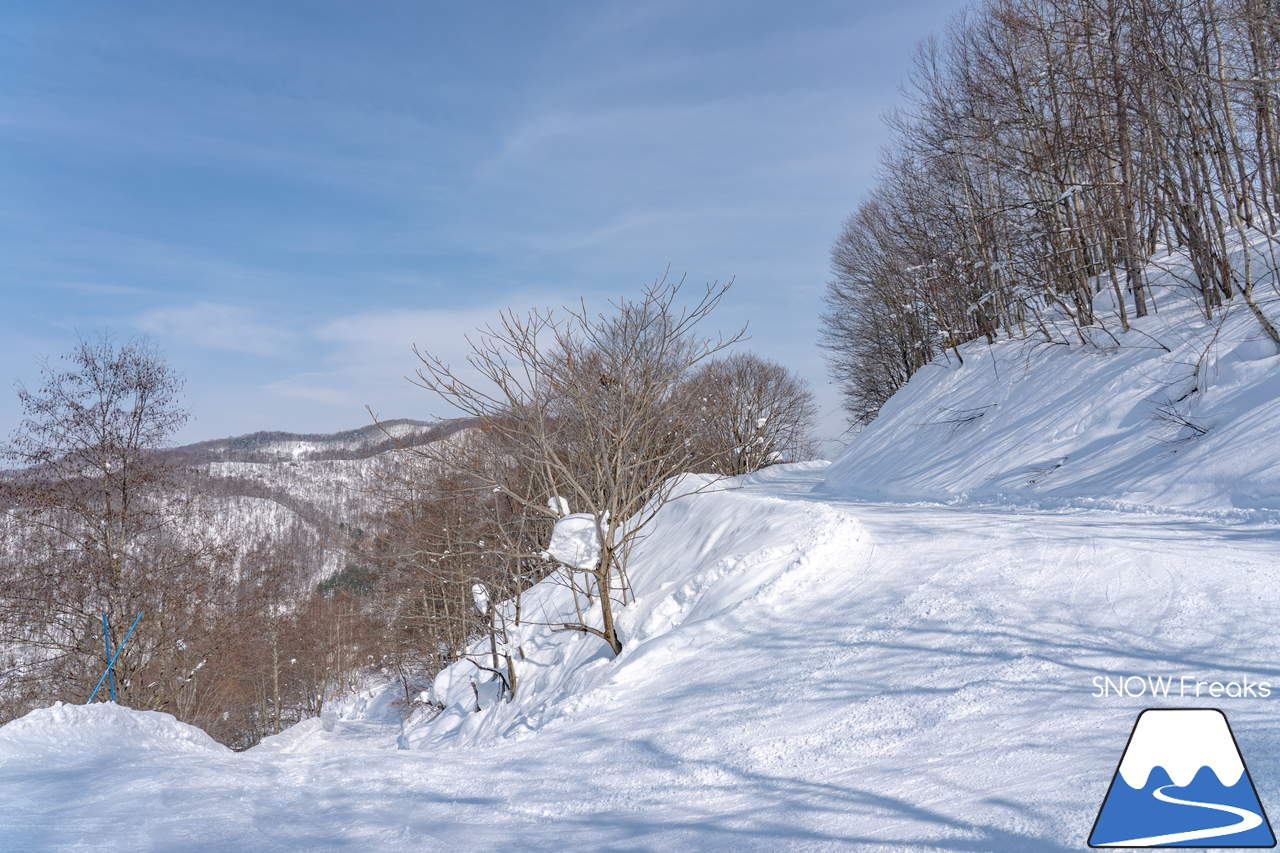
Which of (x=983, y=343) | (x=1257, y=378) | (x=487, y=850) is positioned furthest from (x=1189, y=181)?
(x=487, y=850)

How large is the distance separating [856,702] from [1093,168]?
1291cm

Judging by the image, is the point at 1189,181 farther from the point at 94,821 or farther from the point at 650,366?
the point at 94,821

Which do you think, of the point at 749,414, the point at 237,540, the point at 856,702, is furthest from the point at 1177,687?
the point at 749,414

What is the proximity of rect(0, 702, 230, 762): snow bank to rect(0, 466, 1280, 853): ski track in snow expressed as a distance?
0.31 ft

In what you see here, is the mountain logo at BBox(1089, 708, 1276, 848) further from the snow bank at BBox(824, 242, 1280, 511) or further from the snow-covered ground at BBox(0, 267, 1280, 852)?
the snow bank at BBox(824, 242, 1280, 511)

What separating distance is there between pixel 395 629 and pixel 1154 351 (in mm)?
26182

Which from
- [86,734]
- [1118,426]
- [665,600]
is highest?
[1118,426]

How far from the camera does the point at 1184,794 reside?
228cm

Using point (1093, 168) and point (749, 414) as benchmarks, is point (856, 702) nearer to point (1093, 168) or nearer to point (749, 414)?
point (1093, 168)

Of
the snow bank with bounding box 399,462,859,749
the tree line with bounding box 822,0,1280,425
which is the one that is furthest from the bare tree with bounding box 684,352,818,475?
the snow bank with bounding box 399,462,859,749

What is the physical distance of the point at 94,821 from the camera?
3414 millimetres

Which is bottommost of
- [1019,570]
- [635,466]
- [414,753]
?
[414,753]

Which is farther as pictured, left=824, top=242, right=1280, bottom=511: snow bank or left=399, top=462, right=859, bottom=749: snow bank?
left=824, top=242, right=1280, bottom=511: snow bank

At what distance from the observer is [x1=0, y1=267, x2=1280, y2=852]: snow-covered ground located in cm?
282
